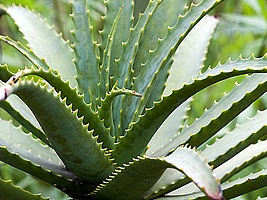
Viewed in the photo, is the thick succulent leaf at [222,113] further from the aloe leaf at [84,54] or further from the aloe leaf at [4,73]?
the aloe leaf at [4,73]

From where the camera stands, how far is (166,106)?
56cm

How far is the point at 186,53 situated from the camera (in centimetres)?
85

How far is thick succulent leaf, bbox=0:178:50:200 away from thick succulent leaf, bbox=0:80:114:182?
0.07m

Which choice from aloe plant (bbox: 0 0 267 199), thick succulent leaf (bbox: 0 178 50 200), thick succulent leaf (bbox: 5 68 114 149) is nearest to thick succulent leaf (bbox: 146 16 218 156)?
aloe plant (bbox: 0 0 267 199)

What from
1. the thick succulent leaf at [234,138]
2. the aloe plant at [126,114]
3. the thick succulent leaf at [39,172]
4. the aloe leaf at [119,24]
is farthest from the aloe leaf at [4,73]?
the thick succulent leaf at [234,138]

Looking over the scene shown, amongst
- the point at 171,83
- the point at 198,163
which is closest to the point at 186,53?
the point at 171,83

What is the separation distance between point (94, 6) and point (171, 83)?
86 centimetres

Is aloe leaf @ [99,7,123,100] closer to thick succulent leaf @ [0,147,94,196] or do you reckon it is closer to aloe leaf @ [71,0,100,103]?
aloe leaf @ [71,0,100,103]

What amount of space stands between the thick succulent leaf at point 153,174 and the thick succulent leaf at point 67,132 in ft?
0.11

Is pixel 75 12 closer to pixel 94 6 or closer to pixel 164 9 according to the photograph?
pixel 164 9

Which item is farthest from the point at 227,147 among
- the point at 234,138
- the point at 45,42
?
the point at 45,42

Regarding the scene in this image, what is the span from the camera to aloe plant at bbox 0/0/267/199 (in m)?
0.53

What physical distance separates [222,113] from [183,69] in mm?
235

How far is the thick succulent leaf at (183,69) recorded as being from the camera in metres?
0.75
